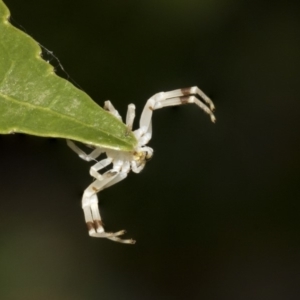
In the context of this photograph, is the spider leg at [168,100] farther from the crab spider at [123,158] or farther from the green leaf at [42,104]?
the green leaf at [42,104]

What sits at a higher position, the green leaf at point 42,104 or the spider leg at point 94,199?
the green leaf at point 42,104

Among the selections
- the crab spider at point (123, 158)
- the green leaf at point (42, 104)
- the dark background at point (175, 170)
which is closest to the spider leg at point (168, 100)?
the crab spider at point (123, 158)

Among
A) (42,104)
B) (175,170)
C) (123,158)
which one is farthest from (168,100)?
(42,104)

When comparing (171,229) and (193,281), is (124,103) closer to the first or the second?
(171,229)

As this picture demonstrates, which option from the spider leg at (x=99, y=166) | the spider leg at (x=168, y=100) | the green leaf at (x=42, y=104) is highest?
the spider leg at (x=168, y=100)

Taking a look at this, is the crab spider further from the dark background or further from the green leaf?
the green leaf

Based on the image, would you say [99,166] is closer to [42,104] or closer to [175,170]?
[175,170]

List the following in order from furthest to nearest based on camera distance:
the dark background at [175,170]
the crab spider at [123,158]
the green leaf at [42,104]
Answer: the dark background at [175,170] < the crab spider at [123,158] < the green leaf at [42,104]

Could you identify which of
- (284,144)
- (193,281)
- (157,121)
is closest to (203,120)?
(157,121)
